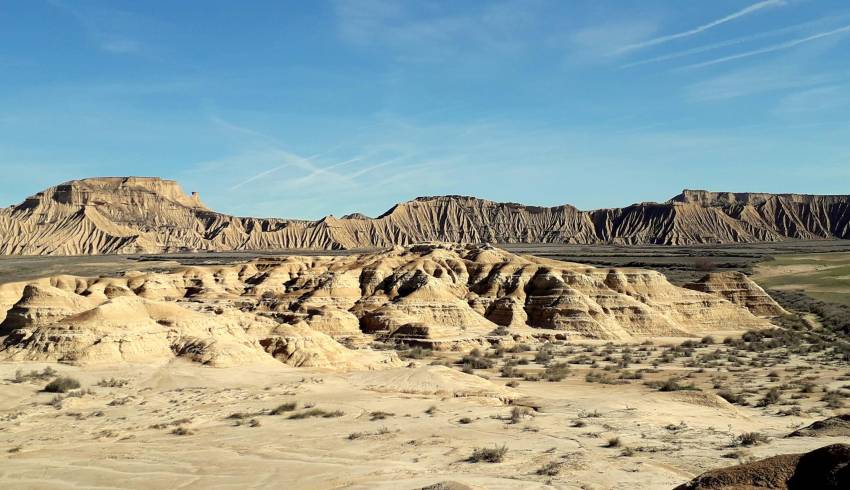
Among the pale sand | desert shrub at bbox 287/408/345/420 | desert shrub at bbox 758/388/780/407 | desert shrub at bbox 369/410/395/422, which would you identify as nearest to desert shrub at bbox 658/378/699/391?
desert shrub at bbox 758/388/780/407

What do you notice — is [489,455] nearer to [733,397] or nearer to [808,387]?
[733,397]

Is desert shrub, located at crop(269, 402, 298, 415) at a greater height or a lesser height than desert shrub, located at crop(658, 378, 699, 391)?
greater

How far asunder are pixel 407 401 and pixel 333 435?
17.1 feet

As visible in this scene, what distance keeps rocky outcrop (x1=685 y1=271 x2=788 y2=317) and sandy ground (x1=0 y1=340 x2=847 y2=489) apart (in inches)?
1403

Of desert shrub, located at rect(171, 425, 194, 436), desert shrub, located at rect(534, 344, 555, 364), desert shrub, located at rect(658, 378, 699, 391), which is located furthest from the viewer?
desert shrub, located at rect(534, 344, 555, 364)

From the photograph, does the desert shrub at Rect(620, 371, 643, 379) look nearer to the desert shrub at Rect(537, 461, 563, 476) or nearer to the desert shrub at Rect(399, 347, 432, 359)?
the desert shrub at Rect(399, 347, 432, 359)

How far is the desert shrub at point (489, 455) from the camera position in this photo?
50.6ft

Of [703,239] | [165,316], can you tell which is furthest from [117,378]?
[703,239]

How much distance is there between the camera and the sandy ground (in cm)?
1443

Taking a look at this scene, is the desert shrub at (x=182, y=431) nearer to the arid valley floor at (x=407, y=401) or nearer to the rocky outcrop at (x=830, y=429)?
the arid valley floor at (x=407, y=401)

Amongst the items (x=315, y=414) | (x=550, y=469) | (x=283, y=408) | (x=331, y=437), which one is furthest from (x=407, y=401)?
(x=550, y=469)

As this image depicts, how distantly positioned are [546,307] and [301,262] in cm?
3238

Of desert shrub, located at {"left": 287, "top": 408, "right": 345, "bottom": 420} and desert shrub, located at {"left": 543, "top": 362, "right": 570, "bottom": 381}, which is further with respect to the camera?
desert shrub, located at {"left": 543, "top": 362, "right": 570, "bottom": 381}

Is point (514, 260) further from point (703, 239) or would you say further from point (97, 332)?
point (703, 239)
